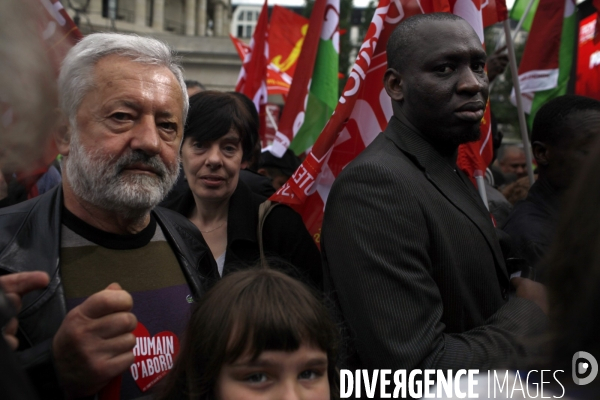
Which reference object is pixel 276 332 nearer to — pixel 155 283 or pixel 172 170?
pixel 155 283

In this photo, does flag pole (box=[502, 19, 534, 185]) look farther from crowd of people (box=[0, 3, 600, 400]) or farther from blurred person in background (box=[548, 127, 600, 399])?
blurred person in background (box=[548, 127, 600, 399])

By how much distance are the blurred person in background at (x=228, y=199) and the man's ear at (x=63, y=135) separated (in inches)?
45.5

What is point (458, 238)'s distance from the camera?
2232 millimetres

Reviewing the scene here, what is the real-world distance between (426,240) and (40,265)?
112cm

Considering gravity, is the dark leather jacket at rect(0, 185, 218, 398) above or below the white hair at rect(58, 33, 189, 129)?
below

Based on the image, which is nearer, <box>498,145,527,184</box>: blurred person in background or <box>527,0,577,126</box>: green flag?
<box>527,0,577,126</box>: green flag

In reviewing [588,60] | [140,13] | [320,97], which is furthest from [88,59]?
[140,13]

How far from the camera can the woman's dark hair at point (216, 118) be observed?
3.54m

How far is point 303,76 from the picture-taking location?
17.6 feet

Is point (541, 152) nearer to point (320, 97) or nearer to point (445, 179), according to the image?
point (445, 179)

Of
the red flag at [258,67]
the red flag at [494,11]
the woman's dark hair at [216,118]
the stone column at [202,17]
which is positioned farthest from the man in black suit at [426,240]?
the stone column at [202,17]

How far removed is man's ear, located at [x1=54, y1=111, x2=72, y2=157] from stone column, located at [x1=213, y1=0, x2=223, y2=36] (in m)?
68.3

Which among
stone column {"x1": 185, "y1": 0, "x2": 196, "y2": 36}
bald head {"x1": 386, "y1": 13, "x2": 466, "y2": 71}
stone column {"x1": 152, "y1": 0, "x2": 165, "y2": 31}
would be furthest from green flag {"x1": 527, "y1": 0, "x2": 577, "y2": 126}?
stone column {"x1": 185, "y1": 0, "x2": 196, "y2": 36}

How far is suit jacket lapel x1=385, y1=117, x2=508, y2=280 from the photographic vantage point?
233cm
